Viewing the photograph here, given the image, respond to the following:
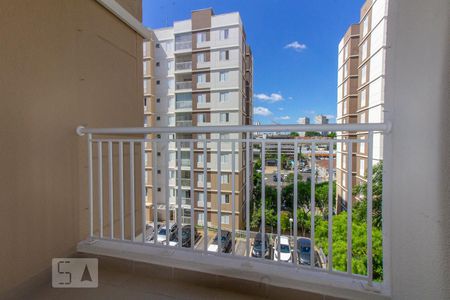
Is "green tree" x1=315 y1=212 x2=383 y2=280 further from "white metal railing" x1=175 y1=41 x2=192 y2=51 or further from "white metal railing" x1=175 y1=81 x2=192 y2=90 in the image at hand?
"white metal railing" x1=175 y1=41 x2=192 y2=51

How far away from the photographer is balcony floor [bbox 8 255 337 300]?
1139 mm

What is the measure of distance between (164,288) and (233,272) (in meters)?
0.40

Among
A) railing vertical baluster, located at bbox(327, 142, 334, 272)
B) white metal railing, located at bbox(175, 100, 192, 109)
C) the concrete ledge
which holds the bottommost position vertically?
A: the concrete ledge

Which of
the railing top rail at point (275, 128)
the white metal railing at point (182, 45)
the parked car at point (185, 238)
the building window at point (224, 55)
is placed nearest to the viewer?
the railing top rail at point (275, 128)

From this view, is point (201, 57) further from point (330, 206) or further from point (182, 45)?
point (330, 206)

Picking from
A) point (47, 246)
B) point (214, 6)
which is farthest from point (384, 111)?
point (214, 6)

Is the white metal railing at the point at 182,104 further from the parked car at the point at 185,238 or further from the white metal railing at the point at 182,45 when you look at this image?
the parked car at the point at 185,238

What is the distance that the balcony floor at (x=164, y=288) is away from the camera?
1.14 metres

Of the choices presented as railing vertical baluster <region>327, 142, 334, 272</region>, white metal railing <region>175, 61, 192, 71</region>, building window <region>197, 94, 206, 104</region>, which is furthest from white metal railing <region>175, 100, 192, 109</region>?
railing vertical baluster <region>327, 142, 334, 272</region>

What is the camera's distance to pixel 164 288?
1.22m

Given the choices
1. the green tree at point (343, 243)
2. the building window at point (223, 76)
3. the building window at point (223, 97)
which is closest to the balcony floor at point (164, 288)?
the green tree at point (343, 243)

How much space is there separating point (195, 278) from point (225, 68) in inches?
406

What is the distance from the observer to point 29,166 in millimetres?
1188

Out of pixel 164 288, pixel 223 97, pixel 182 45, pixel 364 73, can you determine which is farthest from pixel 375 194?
pixel 182 45
